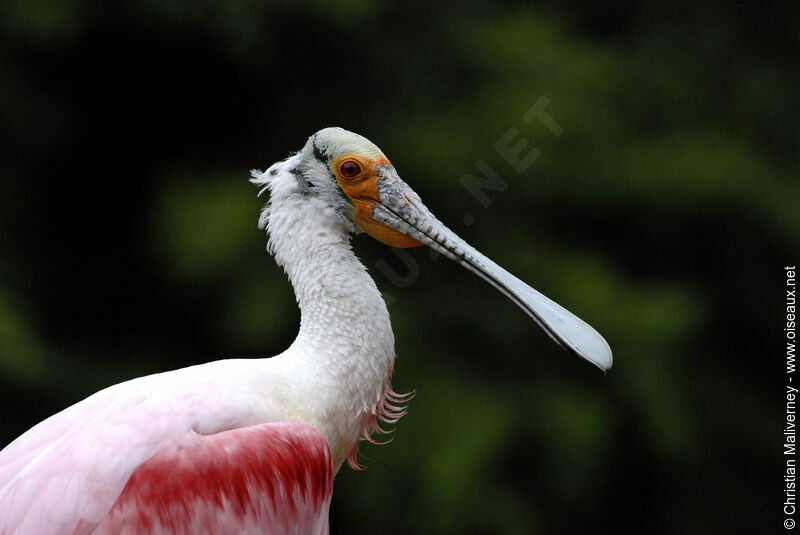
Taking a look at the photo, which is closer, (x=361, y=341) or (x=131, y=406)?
(x=131, y=406)

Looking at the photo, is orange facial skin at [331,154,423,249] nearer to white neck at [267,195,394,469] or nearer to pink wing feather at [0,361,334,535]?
white neck at [267,195,394,469]

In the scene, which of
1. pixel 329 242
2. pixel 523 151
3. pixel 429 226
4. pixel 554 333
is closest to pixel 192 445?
pixel 329 242

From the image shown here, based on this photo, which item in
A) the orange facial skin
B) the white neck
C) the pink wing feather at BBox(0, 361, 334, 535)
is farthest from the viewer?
the orange facial skin

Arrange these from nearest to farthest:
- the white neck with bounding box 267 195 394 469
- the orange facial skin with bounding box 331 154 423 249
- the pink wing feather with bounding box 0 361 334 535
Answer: the pink wing feather with bounding box 0 361 334 535 → the white neck with bounding box 267 195 394 469 → the orange facial skin with bounding box 331 154 423 249

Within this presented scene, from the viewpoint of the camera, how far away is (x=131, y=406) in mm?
2211

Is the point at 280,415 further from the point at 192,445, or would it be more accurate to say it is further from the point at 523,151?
the point at 523,151

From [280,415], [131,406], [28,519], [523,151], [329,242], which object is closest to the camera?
[28,519]

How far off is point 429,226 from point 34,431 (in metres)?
0.92

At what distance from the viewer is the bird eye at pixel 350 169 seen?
251 cm

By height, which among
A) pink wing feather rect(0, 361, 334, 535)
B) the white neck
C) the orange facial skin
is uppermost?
the orange facial skin

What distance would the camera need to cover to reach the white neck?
241 cm

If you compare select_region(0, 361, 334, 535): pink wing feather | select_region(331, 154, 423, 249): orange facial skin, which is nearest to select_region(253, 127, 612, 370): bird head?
select_region(331, 154, 423, 249): orange facial skin

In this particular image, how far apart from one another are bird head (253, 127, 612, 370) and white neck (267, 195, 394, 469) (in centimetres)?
3

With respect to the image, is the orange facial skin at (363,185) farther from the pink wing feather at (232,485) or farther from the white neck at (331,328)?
the pink wing feather at (232,485)
